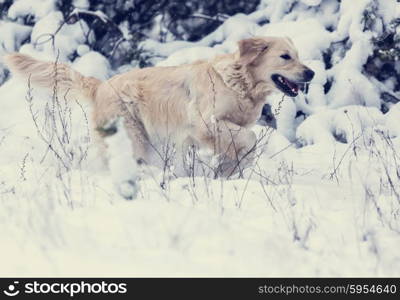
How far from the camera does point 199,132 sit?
614cm

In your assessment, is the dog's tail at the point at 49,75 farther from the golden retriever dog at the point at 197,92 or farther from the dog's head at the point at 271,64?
the dog's head at the point at 271,64

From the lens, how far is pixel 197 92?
20.6 ft

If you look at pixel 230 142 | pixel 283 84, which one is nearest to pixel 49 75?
Answer: pixel 230 142

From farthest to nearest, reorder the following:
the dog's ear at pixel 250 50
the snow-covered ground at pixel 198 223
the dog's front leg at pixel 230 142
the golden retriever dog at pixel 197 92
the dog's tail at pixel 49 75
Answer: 1. the dog's tail at pixel 49 75
2. the dog's ear at pixel 250 50
3. the golden retriever dog at pixel 197 92
4. the dog's front leg at pixel 230 142
5. the snow-covered ground at pixel 198 223

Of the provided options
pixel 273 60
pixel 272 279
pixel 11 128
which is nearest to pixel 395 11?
pixel 273 60

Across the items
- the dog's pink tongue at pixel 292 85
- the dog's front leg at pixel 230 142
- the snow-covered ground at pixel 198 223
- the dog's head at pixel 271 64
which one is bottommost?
the dog's front leg at pixel 230 142

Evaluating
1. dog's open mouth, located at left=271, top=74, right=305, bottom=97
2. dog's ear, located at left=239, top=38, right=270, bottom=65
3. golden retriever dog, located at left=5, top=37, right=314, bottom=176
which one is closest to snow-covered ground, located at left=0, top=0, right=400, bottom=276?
golden retriever dog, located at left=5, top=37, right=314, bottom=176

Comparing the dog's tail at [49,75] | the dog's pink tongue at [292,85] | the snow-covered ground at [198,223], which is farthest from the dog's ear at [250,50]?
the dog's tail at [49,75]

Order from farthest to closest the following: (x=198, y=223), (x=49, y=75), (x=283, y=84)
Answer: (x=49, y=75) < (x=283, y=84) < (x=198, y=223)

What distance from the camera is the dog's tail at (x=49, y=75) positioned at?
6406 mm

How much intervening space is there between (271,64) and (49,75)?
2.17 metres

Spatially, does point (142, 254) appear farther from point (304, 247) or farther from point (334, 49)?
point (334, 49)

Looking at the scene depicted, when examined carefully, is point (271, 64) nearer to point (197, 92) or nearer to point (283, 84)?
point (283, 84)

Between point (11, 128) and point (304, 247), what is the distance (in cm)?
570
